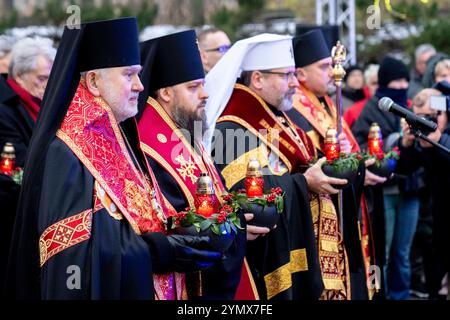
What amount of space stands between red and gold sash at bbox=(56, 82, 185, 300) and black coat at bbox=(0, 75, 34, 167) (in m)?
2.73

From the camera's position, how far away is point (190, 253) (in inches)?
198

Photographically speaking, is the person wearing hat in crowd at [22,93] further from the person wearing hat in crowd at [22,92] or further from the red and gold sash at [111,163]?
the red and gold sash at [111,163]

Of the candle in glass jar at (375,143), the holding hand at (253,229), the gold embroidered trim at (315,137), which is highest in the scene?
the holding hand at (253,229)

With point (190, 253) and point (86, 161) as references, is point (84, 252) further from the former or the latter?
point (190, 253)

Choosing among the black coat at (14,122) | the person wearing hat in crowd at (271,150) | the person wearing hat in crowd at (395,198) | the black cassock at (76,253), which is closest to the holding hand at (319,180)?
the person wearing hat in crowd at (271,150)

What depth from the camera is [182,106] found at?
19.7 ft

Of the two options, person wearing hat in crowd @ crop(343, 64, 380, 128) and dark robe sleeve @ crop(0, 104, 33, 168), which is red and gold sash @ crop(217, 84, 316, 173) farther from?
person wearing hat in crowd @ crop(343, 64, 380, 128)

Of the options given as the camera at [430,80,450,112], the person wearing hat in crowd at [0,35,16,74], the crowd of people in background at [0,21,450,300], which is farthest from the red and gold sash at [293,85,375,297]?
the person wearing hat in crowd at [0,35,16,74]

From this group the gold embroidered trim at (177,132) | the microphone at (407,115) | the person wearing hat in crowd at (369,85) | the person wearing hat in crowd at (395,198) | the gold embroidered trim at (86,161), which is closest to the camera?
the gold embroidered trim at (86,161)

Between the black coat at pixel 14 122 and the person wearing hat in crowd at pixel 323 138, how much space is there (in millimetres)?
2059

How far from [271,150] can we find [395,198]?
12.1 ft

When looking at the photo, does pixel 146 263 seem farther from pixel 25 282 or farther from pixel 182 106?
pixel 182 106

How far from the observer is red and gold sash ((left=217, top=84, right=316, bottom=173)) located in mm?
7118

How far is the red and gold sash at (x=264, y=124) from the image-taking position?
7118 mm
